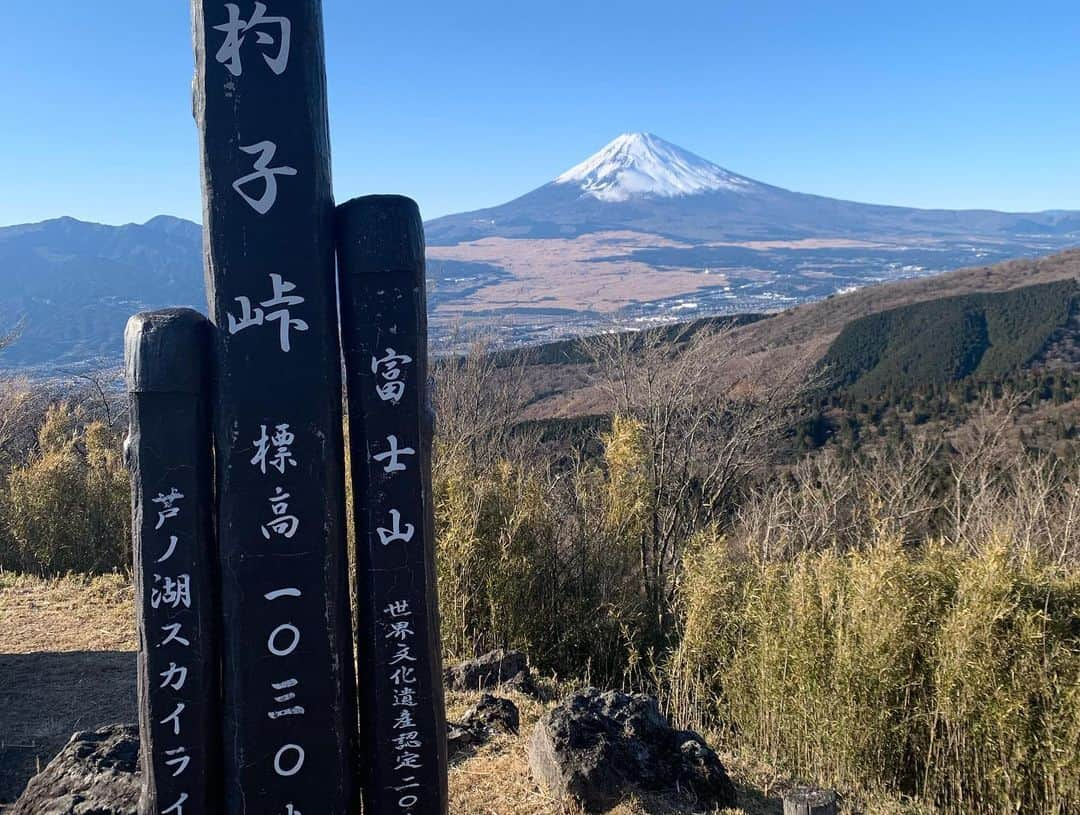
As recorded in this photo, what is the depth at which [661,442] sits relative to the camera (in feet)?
43.0

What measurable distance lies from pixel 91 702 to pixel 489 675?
2909 millimetres

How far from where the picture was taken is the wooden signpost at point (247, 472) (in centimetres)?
239

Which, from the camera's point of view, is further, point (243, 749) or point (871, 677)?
point (871, 677)

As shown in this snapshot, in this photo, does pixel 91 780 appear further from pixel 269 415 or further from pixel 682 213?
pixel 682 213

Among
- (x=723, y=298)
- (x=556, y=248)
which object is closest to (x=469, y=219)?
(x=556, y=248)

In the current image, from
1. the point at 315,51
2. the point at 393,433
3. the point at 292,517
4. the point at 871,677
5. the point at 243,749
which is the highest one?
the point at 315,51

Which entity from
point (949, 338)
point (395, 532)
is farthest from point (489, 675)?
point (949, 338)

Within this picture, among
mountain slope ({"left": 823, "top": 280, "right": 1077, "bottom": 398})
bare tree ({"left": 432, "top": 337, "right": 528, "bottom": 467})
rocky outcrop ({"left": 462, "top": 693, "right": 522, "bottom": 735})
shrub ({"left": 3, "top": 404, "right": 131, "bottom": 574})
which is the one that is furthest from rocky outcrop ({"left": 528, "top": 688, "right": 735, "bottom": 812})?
mountain slope ({"left": 823, "top": 280, "right": 1077, "bottom": 398})

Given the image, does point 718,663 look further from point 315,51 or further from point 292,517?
point 315,51

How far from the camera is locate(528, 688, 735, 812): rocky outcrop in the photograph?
3.71 meters

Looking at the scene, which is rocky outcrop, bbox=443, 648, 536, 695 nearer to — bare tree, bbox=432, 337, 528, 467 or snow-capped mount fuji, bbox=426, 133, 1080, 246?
bare tree, bbox=432, 337, 528, 467

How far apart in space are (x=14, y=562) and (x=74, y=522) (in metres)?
1.04

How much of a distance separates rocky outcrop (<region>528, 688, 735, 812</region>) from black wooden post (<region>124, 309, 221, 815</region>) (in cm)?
185

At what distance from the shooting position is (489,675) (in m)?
5.77
